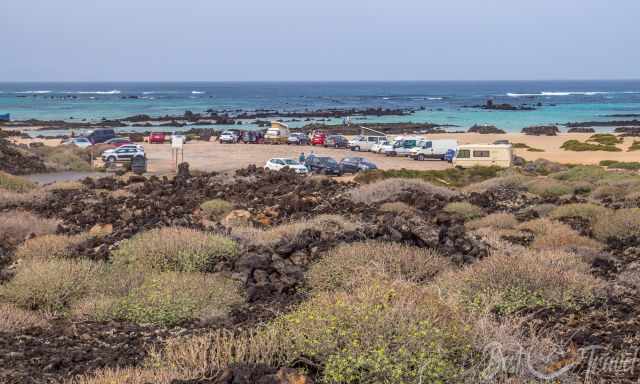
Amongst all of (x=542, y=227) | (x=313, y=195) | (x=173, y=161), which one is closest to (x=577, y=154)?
(x=173, y=161)

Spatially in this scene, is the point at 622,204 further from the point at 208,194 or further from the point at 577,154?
the point at 577,154

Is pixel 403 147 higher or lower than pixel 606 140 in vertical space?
higher

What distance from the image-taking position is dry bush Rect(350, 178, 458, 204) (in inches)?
1042

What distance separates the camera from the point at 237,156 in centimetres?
5288

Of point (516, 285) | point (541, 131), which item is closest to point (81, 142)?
point (541, 131)

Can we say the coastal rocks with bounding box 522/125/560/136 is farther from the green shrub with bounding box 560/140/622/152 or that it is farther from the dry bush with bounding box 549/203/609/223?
the dry bush with bounding box 549/203/609/223

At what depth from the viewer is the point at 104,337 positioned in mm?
9914

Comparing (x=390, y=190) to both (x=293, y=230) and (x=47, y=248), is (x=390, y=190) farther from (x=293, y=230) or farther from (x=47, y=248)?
(x=47, y=248)

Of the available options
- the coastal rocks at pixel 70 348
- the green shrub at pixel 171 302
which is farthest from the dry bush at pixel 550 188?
the coastal rocks at pixel 70 348

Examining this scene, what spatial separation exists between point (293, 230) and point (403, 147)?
37922 millimetres

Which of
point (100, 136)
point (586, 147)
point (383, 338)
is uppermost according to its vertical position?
point (383, 338)

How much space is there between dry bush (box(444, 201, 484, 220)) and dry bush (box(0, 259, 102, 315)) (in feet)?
44.2

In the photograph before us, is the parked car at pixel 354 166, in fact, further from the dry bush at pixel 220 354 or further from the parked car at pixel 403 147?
the dry bush at pixel 220 354

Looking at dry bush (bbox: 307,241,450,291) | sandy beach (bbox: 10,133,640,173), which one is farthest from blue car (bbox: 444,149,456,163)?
dry bush (bbox: 307,241,450,291)
